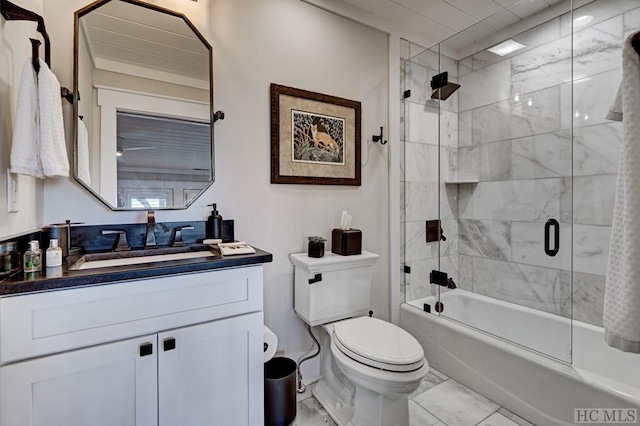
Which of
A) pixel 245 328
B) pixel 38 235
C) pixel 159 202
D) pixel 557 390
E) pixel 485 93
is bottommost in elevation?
pixel 557 390

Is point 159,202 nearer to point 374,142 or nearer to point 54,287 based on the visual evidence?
point 54,287

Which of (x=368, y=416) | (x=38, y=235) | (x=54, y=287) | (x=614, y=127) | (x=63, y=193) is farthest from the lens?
(x=614, y=127)

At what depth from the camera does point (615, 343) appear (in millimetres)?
709

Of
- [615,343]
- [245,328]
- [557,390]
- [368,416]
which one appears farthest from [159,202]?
[557,390]

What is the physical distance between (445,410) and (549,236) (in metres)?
1.41

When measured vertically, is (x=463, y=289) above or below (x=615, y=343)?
below

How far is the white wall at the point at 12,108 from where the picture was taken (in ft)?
3.18

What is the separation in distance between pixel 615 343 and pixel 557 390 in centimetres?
110

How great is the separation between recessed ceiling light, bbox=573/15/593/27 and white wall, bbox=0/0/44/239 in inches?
121

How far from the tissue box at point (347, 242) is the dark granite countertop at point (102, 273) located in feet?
2.45

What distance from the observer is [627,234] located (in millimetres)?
688

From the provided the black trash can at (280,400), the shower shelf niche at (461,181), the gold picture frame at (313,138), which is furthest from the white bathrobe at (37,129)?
the shower shelf niche at (461,181)

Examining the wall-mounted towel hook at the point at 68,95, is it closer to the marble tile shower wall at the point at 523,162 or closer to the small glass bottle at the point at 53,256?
the small glass bottle at the point at 53,256

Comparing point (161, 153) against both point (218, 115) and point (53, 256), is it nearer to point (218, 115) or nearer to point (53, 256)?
point (218, 115)
